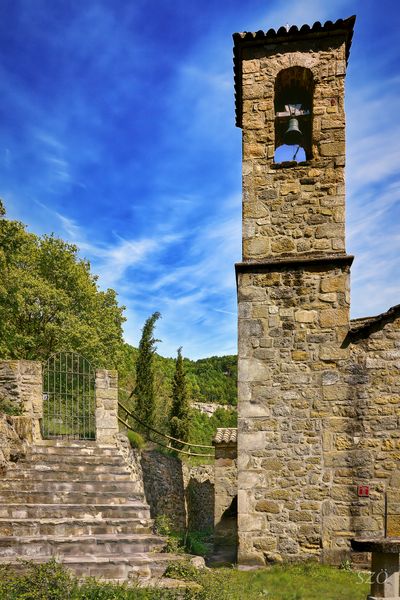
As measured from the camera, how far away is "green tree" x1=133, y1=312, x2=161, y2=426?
20281mm

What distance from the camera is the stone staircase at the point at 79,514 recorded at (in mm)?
6559

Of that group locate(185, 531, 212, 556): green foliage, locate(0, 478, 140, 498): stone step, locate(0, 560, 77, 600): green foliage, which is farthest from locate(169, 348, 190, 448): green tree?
locate(0, 560, 77, 600): green foliage

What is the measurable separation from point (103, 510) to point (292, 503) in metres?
2.89

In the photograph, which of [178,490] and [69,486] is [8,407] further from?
[178,490]

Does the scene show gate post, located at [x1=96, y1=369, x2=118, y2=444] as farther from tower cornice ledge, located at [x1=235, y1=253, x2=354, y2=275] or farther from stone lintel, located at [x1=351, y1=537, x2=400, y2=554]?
stone lintel, located at [x1=351, y1=537, x2=400, y2=554]

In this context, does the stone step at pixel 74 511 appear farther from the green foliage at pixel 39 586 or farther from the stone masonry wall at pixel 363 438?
the stone masonry wall at pixel 363 438

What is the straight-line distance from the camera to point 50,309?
62.5 feet

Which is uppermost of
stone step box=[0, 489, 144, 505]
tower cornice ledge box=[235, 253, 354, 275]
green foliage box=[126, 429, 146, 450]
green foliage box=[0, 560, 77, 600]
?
tower cornice ledge box=[235, 253, 354, 275]

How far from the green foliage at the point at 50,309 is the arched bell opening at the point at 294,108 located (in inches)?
399

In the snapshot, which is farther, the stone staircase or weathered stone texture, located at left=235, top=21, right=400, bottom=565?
weathered stone texture, located at left=235, top=21, right=400, bottom=565

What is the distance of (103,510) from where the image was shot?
7824 millimetres

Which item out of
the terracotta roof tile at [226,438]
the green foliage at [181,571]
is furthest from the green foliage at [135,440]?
the green foliage at [181,571]

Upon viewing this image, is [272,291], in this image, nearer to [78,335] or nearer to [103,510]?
[103,510]

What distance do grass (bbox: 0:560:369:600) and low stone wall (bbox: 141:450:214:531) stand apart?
8491 millimetres
